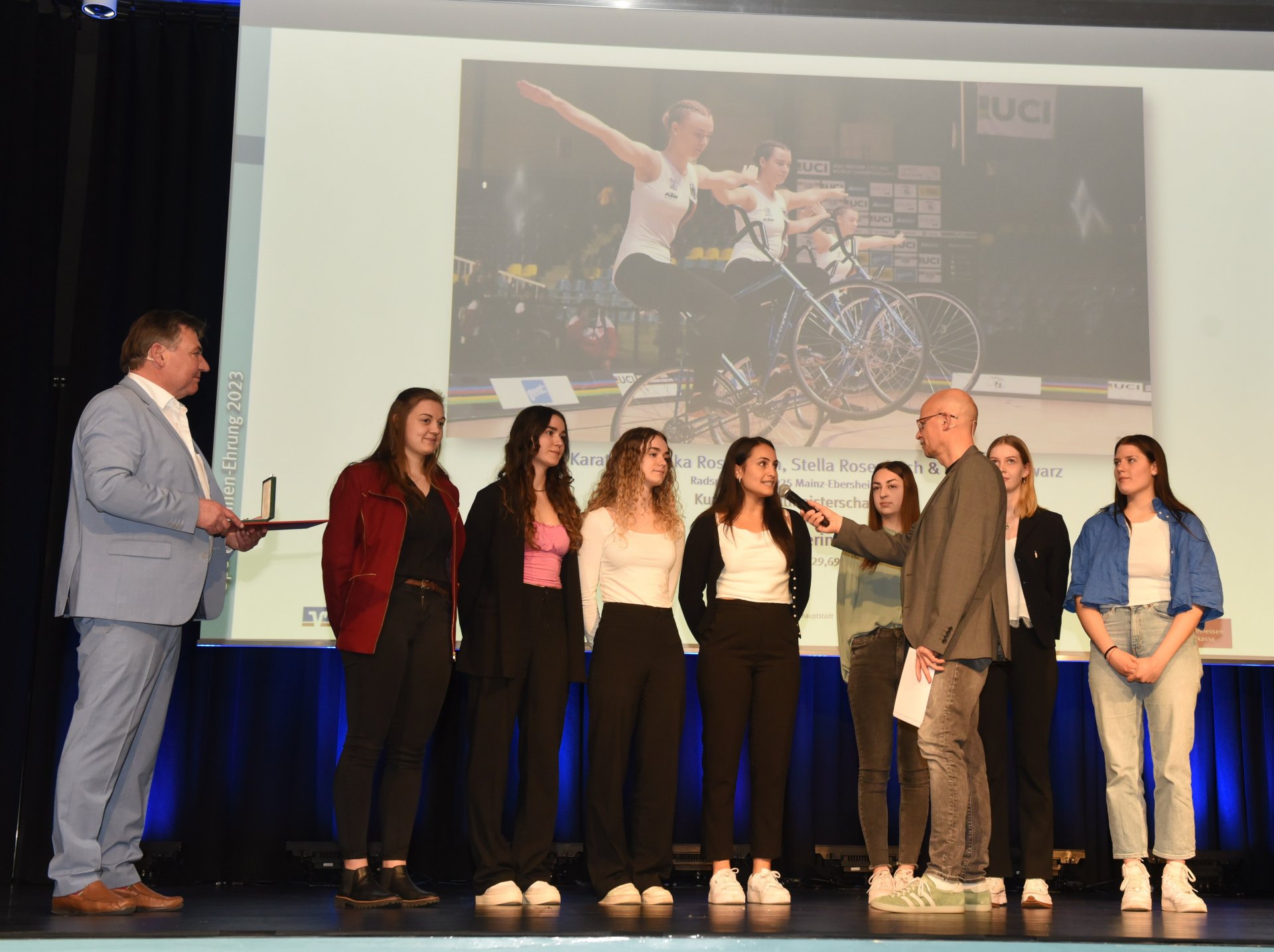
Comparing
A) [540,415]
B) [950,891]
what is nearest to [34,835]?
[540,415]

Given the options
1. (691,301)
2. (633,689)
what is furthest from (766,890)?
(691,301)

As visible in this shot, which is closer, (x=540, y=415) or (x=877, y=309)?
(x=540, y=415)

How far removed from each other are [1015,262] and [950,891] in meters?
2.50

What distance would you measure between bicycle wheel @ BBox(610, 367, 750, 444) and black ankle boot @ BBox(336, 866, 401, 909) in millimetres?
1849

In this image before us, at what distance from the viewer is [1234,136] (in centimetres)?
462

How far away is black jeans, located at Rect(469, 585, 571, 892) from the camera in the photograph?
3314 millimetres

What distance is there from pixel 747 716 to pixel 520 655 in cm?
72

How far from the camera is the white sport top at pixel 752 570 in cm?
350

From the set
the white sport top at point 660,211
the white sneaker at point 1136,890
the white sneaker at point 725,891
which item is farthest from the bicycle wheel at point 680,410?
the white sneaker at point 1136,890

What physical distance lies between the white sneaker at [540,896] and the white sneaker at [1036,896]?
4.77 ft

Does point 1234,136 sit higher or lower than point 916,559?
higher

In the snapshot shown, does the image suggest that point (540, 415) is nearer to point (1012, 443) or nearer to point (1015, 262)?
point (1012, 443)

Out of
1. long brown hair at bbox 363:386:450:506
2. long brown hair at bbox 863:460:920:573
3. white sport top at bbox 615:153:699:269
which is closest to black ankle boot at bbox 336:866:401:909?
long brown hair at bbox 363:386:450:506

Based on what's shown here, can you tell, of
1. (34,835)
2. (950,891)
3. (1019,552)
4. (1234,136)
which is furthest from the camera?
(1234,136)
